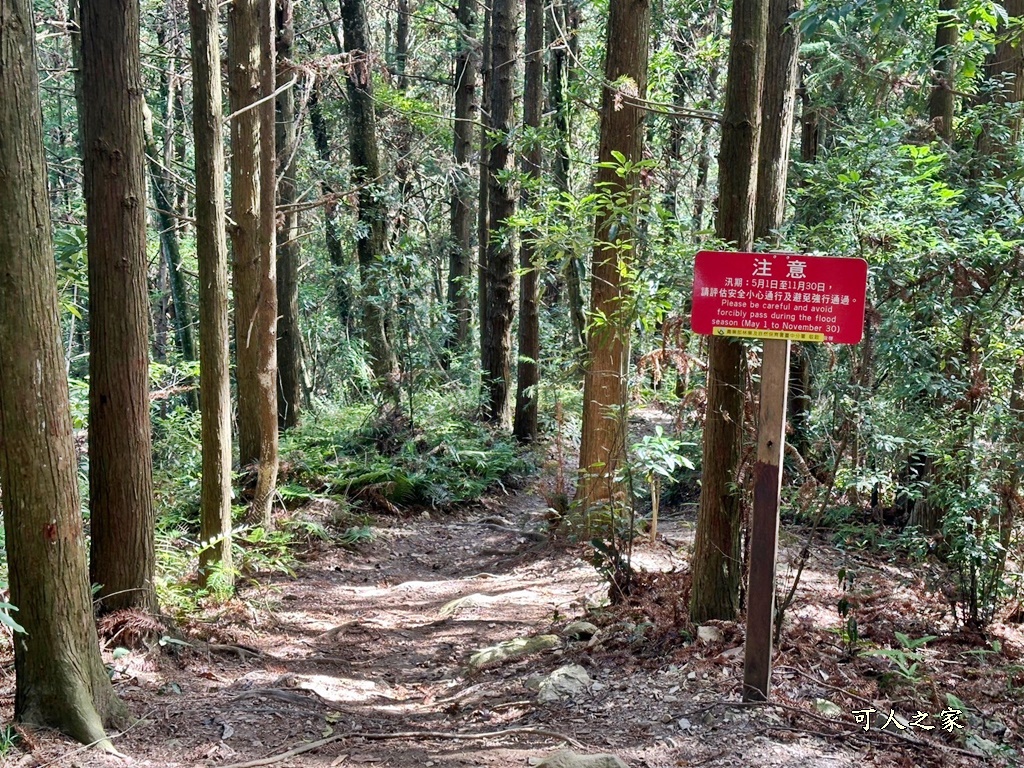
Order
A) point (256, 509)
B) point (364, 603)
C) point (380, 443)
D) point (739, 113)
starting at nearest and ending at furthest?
1. point (739, 113)
2. point (364, 603)
3. point (256, 509)
4. point (380, 443)

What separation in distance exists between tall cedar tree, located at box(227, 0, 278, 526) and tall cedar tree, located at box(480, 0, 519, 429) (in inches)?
180

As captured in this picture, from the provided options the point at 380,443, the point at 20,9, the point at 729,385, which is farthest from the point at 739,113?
the point at 380,443

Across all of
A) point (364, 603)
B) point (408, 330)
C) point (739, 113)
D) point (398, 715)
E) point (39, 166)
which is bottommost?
point (364, 603)

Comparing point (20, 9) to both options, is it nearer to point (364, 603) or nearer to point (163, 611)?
point (163, 611)

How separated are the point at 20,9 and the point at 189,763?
3.89m

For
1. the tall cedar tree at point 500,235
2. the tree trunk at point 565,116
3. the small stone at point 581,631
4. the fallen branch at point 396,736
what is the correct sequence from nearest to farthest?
the fallen branch at point 396,736 < the small stone at point 581,631 < the tree trunk at point 565,116 < the tall cedar tree at point 500,235

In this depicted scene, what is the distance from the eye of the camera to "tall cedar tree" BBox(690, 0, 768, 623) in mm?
5426

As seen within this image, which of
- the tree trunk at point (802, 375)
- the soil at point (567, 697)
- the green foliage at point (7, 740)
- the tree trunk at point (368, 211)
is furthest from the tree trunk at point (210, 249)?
the tree trunk at point (368, 211)

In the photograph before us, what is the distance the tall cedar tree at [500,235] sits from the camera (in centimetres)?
1500

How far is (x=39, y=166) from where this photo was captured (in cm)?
421

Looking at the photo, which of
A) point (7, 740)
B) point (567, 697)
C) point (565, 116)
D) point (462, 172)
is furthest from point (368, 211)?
point (7, 740)

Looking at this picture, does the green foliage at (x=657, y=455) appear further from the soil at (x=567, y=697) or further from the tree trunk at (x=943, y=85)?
the tree trunk at (x=943, y=85)

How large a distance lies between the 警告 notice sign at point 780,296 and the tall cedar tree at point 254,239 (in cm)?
647

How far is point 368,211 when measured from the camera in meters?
14.5
